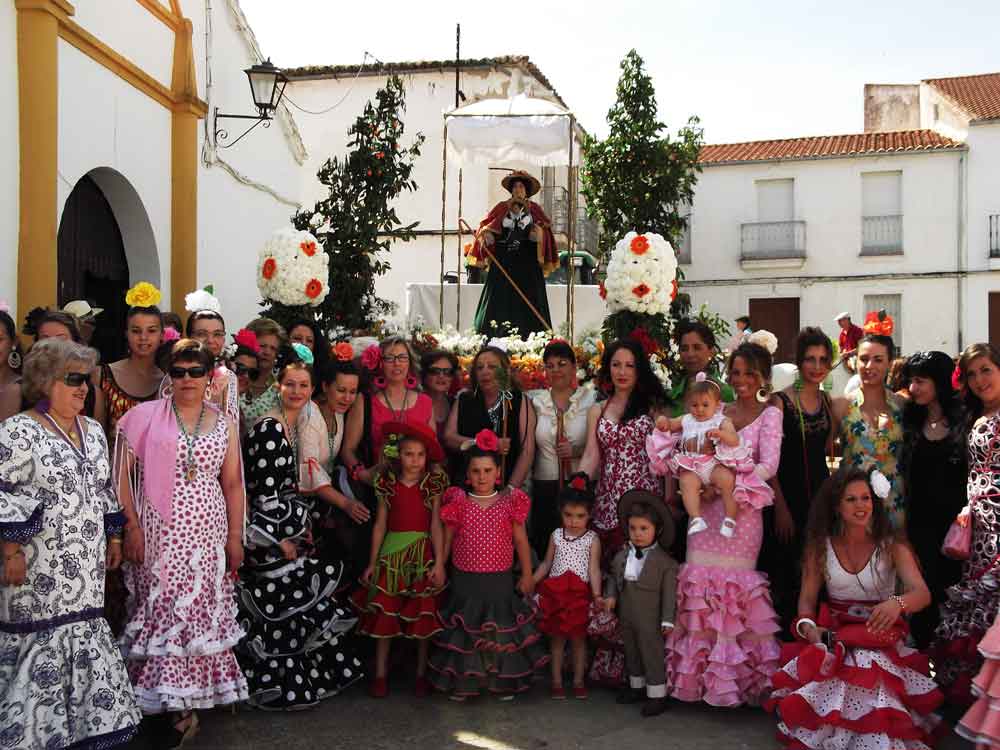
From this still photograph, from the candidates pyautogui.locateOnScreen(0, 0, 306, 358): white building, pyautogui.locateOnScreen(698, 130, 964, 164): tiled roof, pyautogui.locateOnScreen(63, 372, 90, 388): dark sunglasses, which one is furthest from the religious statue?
pyautogui.locateOnScreen(698, 130, 964, 164): tiled roof

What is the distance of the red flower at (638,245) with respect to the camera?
23.6 feet

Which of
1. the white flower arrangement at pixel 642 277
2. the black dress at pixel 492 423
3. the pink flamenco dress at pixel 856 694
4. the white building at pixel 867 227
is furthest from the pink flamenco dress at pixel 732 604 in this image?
the white building at pixel 867 227

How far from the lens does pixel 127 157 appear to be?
836cm

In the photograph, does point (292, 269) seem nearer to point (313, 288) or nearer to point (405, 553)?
point (313, 288)

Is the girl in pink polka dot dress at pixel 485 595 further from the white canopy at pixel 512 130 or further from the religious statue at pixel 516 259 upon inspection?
the white canopy at pixel 512 130

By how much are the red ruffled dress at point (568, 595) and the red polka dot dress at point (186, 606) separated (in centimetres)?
154

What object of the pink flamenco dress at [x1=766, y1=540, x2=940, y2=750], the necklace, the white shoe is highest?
the necklace

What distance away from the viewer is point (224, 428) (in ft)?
15.4

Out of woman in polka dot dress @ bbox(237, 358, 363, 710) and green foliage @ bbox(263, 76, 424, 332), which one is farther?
green foliage @ bbox(263, 76, 424, 332)

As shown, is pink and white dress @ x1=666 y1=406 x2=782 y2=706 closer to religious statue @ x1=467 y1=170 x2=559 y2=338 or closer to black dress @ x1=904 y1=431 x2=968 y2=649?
black dress @ x1=904 y1=431 x2=968 y2=649

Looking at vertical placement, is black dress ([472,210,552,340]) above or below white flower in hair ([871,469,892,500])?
above

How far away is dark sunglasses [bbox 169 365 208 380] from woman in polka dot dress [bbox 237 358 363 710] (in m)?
0.58

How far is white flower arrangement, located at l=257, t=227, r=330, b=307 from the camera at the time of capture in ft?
26.0

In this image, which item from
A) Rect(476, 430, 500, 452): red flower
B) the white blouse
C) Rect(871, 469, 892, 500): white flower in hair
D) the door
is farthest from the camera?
the door
